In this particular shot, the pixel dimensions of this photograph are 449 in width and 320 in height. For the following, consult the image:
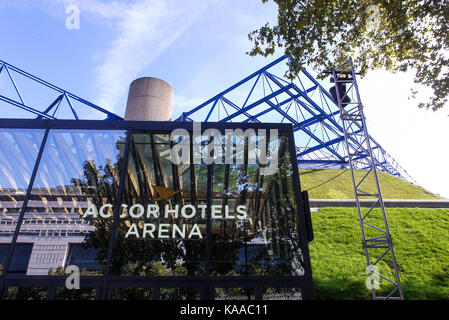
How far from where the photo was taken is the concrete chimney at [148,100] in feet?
39.6

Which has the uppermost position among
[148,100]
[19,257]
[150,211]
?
[148,100]

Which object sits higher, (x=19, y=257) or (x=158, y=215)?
(x=158, y=215)

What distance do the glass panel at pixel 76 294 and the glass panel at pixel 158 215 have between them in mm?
542

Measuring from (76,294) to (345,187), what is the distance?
790 inches

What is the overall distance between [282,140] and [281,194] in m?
1.29

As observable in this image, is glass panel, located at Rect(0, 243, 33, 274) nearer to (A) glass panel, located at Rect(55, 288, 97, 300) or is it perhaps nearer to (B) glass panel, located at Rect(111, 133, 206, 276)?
(A) glass panel, located at Rect(55, 288, 97, 300)

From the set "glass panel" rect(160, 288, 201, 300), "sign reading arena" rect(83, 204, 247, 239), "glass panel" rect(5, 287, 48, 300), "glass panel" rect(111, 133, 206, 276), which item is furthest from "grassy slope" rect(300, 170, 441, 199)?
"glass panel" rect(5, 287, 48, 300)

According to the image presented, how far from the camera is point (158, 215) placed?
596 cm

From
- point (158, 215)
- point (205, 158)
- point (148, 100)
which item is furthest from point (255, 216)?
point (148, 100)

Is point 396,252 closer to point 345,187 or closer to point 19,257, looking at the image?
point 345,187

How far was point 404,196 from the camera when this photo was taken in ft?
68.0

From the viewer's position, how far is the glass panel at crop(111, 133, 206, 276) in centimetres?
550
